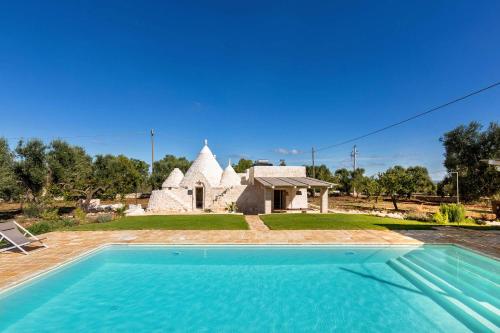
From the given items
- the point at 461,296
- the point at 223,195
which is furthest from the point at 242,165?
the point at 461,296

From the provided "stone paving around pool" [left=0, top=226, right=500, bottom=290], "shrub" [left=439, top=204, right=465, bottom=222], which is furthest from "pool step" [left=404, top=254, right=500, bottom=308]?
"shrub" [left=439, top=204, right=465, bottom=222]

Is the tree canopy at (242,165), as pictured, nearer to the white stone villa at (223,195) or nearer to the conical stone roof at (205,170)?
the conical stone roof at (205,170)

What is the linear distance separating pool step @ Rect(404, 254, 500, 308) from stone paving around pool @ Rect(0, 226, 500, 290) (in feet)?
5.58

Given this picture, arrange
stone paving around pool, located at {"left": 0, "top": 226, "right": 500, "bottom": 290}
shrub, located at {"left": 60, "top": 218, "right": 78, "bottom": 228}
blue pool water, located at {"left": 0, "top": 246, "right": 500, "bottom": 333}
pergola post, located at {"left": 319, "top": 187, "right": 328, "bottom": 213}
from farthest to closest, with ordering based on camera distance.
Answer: pergola post, located at {"left": 319, "top": 187, "right": 328, "bottom": 213}, shrub, located at {"left": 60, "top": 218, "right": 78, "bottom": 228}, stone paving around pool, located at {"left": 0, "top": 226, "right": 500, "bottom": 290}, blue pool water, located at {"left": 0, "top": 246, "right": 500, "bottom": 333}

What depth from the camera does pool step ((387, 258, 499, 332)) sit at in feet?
18.0

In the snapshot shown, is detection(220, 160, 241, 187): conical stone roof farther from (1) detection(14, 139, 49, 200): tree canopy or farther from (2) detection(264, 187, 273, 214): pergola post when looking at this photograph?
(1) detection(14, 139, 49, 200): tree canopy

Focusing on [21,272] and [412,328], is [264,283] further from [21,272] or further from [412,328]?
[21,272]

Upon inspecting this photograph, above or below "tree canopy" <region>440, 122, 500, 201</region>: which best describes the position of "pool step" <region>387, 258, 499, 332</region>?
below

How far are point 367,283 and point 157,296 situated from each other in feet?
19.7

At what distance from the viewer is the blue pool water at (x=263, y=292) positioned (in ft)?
18.5

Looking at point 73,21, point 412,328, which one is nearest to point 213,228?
point 412,328

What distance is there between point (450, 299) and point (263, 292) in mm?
4679

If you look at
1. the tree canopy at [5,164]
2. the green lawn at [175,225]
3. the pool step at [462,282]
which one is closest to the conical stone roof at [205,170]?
the green lawn at [175,225]

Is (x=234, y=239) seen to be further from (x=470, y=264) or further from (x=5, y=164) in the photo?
(x=5, y=164)
